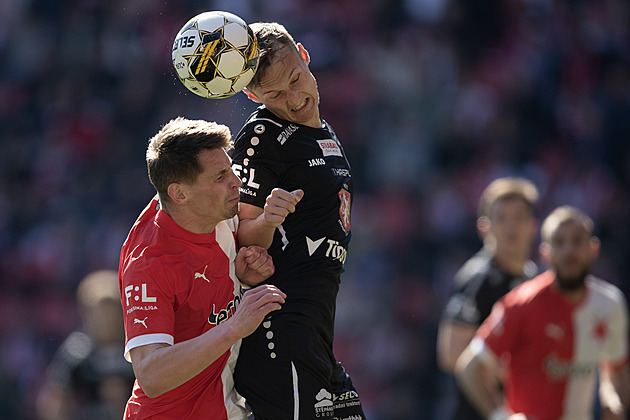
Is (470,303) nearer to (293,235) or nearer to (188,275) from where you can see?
(293,235)

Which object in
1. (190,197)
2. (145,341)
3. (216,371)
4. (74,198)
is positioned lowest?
(74,198)

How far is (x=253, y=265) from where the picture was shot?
4.40m

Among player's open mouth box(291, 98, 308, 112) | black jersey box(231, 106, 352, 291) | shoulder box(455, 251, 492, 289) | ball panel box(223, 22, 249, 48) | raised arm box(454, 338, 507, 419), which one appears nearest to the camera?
ball panel box(223, 22, 249, 48)

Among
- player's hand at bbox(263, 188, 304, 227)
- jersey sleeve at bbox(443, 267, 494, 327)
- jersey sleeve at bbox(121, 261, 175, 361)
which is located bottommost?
jersey sleeve at bbox(443, 267, 494, 327)

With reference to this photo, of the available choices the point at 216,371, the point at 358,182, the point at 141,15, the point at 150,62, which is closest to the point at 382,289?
the point at 358,182

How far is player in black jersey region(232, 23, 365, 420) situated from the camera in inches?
172

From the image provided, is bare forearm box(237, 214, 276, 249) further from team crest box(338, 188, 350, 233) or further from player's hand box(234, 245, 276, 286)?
team crest box(338, 188, 350, 233)

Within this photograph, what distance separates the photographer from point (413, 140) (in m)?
14.7

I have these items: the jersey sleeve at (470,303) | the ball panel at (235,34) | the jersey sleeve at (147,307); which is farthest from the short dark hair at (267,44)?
the jersey sleeve at (470,303)

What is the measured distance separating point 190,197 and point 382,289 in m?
8.87

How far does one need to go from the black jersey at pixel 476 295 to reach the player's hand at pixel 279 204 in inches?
152

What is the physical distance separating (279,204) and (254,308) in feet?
1.56

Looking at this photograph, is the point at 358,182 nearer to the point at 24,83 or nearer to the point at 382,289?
the point at 382,289

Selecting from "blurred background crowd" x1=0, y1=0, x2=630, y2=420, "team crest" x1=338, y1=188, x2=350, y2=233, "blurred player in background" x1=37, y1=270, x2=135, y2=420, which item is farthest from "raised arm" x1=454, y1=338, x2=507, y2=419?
"blurred background crowd" x1=0, y1=0, x2=630, y2=420
